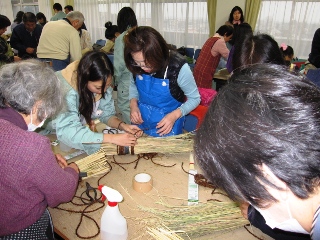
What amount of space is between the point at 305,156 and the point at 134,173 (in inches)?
48.2

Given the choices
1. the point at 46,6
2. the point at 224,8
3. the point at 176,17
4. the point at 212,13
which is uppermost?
the point at 46,6

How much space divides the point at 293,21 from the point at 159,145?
5.36m

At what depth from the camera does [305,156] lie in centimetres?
56

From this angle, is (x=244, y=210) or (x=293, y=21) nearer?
(x=244, y=210)

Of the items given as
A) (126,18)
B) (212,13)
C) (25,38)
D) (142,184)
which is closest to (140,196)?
(142,184)

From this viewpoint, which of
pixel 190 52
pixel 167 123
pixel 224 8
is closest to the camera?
pixel 167 123

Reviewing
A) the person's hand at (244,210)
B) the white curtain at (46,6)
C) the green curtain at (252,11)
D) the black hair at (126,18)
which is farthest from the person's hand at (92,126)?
the white curtain at (46,6)

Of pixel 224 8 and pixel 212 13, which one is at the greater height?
pixel 224 8

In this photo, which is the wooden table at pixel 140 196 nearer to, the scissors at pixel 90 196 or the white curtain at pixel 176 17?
the scissors at pixel 90 196

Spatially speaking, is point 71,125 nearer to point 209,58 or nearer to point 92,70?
point 92,70

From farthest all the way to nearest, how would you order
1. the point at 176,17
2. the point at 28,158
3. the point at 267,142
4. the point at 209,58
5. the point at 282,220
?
1. the point at 176,17
2. the point at 209,58
3. the point at 28,158
4. the point at 282,220
5. the point at 267,142

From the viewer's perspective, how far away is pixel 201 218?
127 cm

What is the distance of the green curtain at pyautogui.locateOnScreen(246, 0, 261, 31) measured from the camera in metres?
5.98

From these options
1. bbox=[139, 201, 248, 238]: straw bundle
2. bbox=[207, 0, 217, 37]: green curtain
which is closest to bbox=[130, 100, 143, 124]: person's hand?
bbox=[139, 201, 248, 238]: straw bundle
